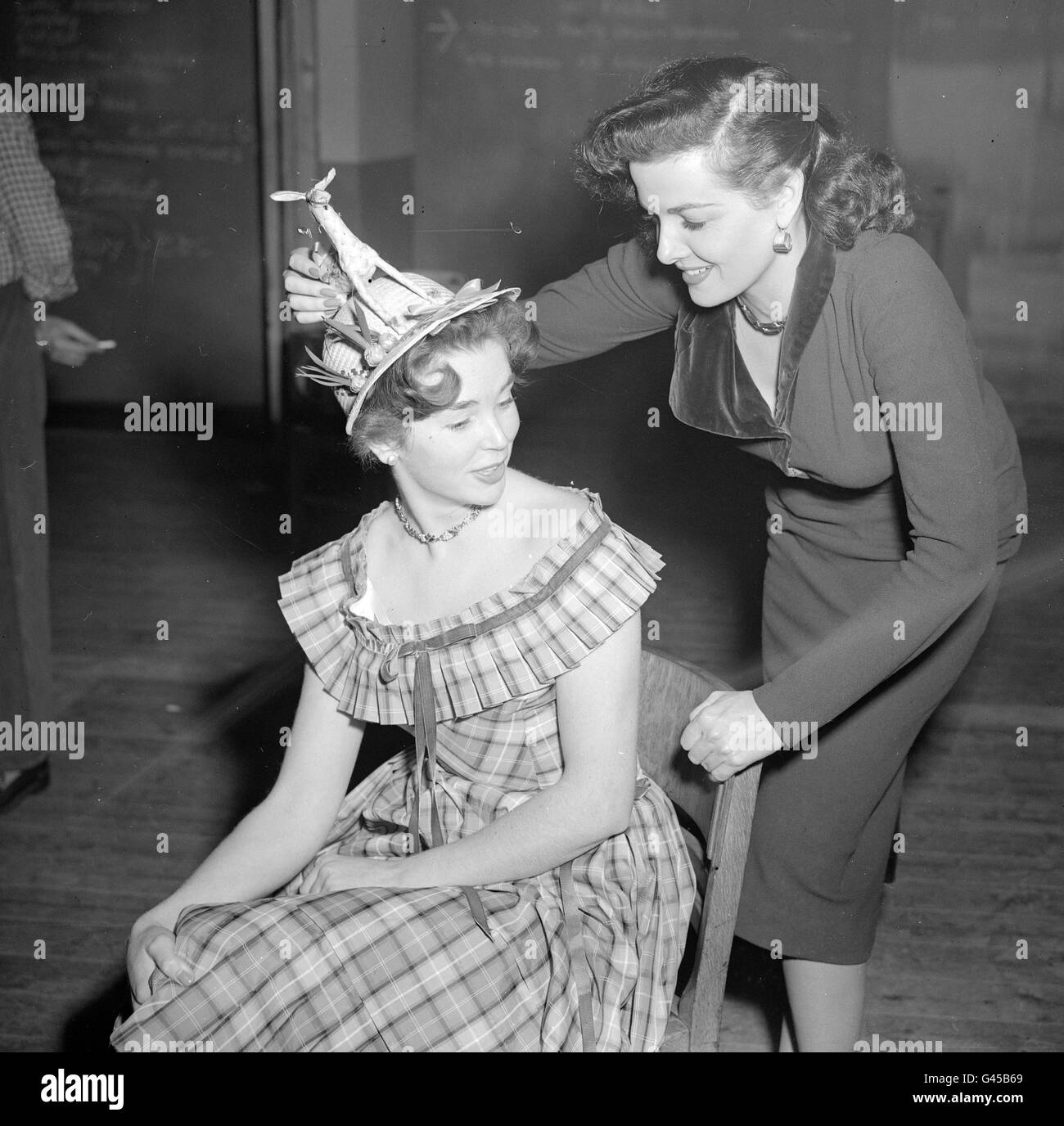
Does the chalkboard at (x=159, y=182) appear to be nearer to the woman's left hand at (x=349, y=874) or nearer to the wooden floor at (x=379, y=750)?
the wooden floor at (x=379, y=750)

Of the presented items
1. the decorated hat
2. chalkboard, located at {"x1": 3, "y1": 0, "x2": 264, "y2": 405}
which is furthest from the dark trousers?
the decorated hat

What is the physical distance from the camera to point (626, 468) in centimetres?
242

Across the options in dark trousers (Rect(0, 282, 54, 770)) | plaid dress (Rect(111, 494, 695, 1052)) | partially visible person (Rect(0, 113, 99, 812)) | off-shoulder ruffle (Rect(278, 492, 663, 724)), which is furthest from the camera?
dark trousers (Rect(0, 282, 54, 770))

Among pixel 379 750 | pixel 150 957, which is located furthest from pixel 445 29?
pixel 150 957

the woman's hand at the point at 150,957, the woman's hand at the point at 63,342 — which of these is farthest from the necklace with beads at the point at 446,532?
the woman's hand at the point at 63,342

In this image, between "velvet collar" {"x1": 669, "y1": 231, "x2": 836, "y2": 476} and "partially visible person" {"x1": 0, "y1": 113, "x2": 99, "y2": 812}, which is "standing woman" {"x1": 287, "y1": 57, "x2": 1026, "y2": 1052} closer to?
→ "velvet collar" {"x1": 669, "y1": 231, "x2": 836, "y2": 476}

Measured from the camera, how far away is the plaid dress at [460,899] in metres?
1.43

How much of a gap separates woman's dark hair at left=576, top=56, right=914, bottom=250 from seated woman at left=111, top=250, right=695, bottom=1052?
0.92 ft

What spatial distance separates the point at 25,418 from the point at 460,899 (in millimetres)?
1927

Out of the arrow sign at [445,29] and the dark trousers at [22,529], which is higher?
the arrow sign at [445,29]

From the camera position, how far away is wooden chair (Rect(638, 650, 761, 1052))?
1.51 meters

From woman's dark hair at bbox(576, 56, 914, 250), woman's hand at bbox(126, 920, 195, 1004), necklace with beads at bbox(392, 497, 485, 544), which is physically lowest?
woman's hand at bbox(126, 920, 195, 1004)

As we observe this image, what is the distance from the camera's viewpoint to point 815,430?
1813mm

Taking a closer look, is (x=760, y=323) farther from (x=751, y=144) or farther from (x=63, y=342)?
(x=63, y=342)
